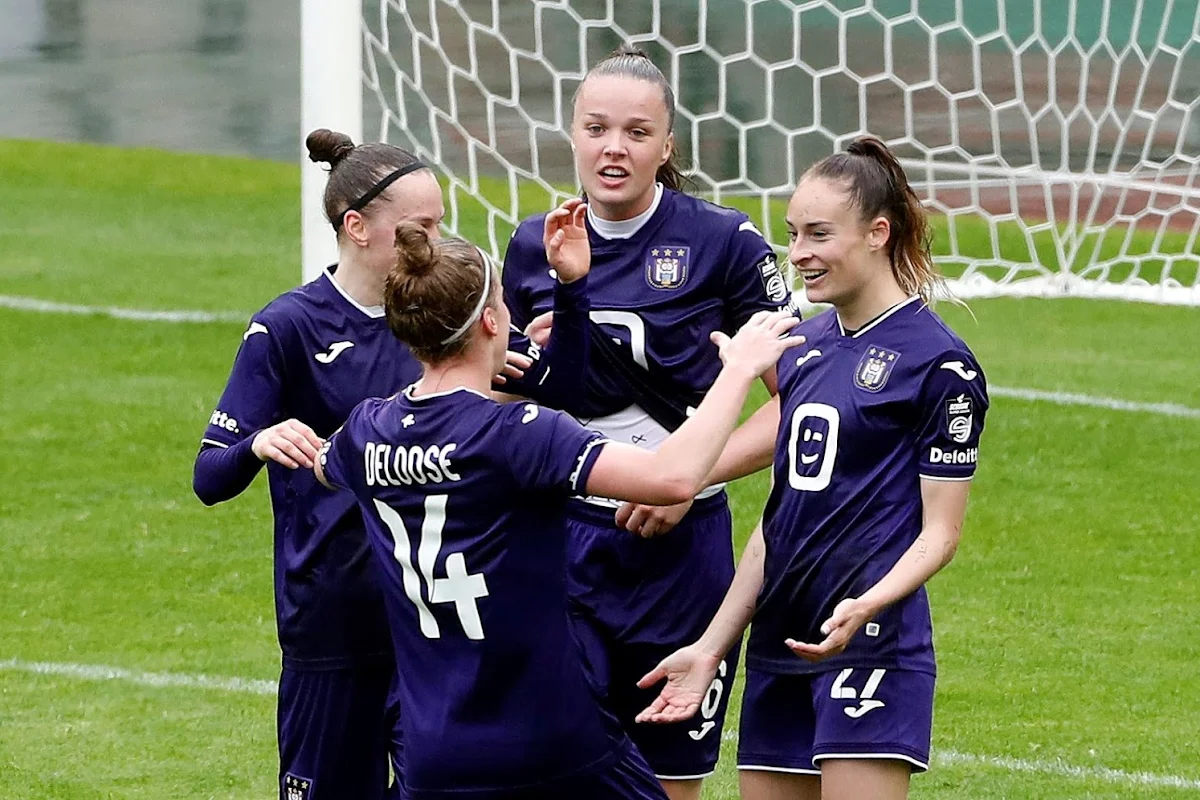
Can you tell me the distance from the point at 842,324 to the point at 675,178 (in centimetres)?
81

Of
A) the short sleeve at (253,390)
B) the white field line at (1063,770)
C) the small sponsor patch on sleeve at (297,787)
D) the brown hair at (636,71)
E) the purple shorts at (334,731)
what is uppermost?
the brown hair at (636,71)

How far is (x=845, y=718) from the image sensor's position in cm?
374

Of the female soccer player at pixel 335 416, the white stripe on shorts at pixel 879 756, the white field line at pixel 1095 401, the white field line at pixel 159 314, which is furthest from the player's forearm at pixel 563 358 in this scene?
the white field line at pixel 159 314

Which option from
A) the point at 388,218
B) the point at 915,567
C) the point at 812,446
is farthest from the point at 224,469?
the point at 915,567

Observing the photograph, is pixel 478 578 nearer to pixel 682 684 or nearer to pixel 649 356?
pixel 682 684

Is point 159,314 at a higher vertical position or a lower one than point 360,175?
lower

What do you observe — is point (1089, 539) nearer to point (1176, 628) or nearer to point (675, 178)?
point (1176, 628)

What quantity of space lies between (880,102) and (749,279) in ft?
26.0

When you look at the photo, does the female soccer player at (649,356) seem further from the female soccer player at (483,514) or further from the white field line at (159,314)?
the white field line at (159,314)

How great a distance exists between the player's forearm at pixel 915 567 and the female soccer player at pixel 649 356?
29.5 inches

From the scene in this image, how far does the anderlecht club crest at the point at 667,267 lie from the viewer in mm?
4363

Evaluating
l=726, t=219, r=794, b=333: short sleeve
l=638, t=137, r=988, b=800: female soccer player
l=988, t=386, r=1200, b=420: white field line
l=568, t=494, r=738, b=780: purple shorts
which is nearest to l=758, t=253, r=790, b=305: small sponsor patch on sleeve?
l=726, t=219, r=794, b=333: short sleeve

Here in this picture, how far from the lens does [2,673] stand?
657 cm

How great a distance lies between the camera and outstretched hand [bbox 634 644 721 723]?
395 cm
